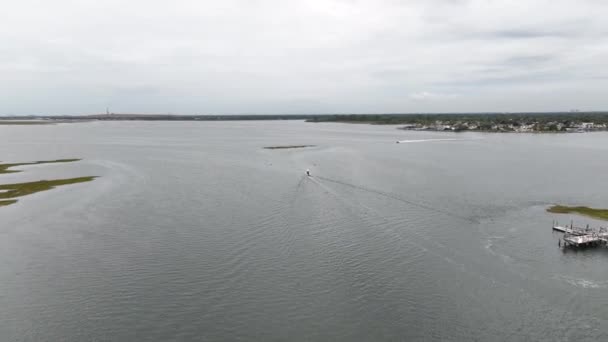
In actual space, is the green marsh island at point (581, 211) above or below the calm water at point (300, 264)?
above

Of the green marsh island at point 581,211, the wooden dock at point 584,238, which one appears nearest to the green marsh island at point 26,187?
the wooden dock at point 584,238

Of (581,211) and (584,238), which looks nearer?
(584,238)

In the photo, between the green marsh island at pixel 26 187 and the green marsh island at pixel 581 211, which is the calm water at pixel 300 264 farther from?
the green marsh island at pixel 26 187

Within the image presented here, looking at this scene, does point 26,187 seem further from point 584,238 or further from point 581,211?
point 581,211

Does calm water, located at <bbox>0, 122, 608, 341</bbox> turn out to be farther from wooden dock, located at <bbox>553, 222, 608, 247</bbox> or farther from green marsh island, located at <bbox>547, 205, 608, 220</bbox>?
green marsh island, located at <bbox>547, 205, 608, 220</bbox>

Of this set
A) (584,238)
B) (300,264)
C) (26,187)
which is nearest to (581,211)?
(584,238)
